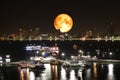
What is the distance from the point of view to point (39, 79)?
97.6ft

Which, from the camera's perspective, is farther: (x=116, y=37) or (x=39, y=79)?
(x=116, y=37)

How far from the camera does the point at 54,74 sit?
3266 centimetres

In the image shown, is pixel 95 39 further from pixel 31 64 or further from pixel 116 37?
pixel 31 64

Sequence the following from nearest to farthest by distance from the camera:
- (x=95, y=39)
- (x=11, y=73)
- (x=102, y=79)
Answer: (x=102, y=79)
(x=11, y=73)
(x=95, y=39)

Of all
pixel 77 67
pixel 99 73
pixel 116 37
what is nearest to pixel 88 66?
pixel 77 67

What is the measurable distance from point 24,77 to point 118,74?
7.73 meters

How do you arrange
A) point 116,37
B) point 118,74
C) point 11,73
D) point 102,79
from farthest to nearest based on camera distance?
1. point 116,37
2. point 11,73
3. point 118,74
4. point 102,79

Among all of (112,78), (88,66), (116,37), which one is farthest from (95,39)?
(112,78)

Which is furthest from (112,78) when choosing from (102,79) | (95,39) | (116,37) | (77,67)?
(95,39)

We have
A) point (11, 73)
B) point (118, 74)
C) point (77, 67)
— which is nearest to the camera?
point (118, 74)

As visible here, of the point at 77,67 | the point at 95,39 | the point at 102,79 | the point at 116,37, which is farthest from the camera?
the point at 95,39

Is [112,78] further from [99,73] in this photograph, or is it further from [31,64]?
[31,64]

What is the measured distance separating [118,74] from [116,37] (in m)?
76.0

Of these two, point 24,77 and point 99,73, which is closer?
point 24,77
